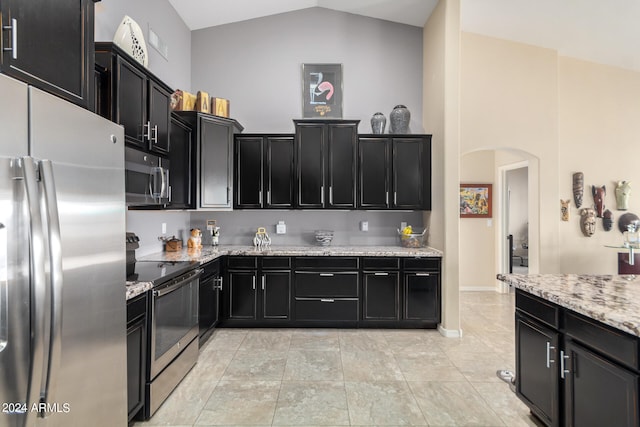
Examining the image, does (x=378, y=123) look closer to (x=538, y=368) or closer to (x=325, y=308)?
(x=325, y=308)

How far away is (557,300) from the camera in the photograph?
188 cm

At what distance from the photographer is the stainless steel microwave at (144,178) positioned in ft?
7.51

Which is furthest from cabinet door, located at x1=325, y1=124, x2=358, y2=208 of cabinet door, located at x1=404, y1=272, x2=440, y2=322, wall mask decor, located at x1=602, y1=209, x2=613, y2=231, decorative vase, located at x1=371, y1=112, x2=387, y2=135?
wall mask decor, located at x1=602, y1=209, x2=613, y2=231

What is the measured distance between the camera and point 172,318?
260cm

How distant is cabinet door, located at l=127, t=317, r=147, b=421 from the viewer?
2.04 metres

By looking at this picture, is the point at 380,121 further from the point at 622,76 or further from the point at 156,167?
the point at 622,76

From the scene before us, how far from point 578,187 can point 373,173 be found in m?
2.93

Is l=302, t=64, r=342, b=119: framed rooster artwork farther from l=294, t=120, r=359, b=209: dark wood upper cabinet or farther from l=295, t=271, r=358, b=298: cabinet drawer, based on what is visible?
l=295, t=271, r=358, b=298: cabinet drawer

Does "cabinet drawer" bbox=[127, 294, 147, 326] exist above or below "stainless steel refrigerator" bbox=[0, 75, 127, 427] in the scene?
below

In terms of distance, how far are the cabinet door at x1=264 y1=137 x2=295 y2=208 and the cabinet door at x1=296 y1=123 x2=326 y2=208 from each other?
0.11 metres

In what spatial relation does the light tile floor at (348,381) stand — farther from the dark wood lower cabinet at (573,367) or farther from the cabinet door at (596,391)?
the cabinet door at (596,391)

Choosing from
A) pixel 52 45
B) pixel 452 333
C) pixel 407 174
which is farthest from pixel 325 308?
pixel 52 45

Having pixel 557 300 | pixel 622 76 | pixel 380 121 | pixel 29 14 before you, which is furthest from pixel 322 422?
pixel 622 76

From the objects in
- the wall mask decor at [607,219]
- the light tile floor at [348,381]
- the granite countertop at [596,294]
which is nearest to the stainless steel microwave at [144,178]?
the light tile floor at [348,381]
